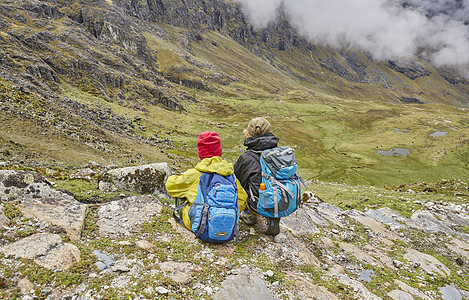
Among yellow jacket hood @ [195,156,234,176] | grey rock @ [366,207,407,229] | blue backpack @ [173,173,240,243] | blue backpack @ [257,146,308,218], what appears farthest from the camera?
grey rock @ [366,207,407,229]

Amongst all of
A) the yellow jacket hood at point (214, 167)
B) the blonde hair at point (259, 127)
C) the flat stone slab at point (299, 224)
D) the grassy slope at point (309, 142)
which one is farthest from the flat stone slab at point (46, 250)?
the grassy slope at point (309, 142)

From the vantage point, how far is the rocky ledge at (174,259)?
4.68 m

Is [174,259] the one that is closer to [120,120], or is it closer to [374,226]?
[374,226]

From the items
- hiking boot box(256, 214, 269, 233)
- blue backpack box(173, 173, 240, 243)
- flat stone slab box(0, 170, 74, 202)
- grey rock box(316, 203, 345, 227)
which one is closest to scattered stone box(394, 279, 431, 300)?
grey rock box(316, 203, 345, 227)

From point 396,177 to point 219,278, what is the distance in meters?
74.0

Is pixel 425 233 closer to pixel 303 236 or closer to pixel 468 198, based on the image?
pixel 303 236

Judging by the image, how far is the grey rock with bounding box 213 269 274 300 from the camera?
5.11m

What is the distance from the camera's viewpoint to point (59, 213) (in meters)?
6.73

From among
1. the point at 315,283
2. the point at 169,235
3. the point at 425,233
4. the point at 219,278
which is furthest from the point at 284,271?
the point at 425,233

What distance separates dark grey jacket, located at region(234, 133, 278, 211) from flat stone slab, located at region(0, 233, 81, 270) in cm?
534

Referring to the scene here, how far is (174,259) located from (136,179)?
7178 millimetres

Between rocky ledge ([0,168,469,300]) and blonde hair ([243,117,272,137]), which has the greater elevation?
blonde hair ([243,117,272,137])

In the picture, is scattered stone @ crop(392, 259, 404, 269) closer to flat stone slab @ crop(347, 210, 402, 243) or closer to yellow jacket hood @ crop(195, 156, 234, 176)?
flat stone slab @ crop(347, 210, 402, 243)

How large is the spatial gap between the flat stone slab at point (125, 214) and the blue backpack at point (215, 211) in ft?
7.81
